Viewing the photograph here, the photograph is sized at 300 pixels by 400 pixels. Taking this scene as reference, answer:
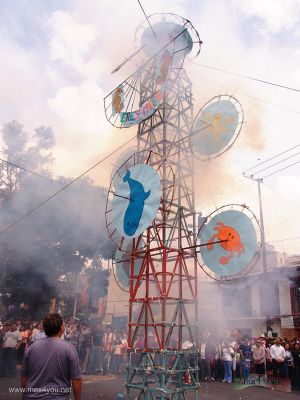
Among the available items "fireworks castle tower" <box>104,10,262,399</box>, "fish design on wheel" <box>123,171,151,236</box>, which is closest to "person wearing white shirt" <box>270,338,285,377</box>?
"fireworks castle tower" <box>104,10,262,399</box>

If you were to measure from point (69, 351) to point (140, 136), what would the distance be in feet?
25.2

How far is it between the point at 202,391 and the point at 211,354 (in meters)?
2.82

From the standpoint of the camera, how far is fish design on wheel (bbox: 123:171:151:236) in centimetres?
817

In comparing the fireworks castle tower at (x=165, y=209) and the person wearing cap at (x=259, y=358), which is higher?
the fireworks castle tower at (x=165, y=209)

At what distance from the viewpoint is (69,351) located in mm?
3533

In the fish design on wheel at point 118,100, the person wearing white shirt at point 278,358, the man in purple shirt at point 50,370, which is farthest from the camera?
the person wearing white shirt at point 278,358

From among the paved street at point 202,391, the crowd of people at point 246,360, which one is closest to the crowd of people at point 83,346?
the paved street at point 202,391

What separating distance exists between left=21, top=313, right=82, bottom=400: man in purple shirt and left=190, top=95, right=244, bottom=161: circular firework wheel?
6.73m

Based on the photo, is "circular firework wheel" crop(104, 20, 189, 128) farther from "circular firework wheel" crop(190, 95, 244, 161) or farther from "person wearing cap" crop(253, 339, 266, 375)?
"person wearing cap" crop(253, 339, 266, 375)

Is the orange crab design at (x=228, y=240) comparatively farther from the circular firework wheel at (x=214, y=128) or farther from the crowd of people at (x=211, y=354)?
the crowd of people at (x=211, y=354)

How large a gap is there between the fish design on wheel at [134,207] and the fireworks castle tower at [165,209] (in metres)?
0.02

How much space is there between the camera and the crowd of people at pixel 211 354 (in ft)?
40.2

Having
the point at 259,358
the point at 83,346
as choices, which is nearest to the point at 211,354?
the point at 259,358

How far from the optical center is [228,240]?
827 cm
